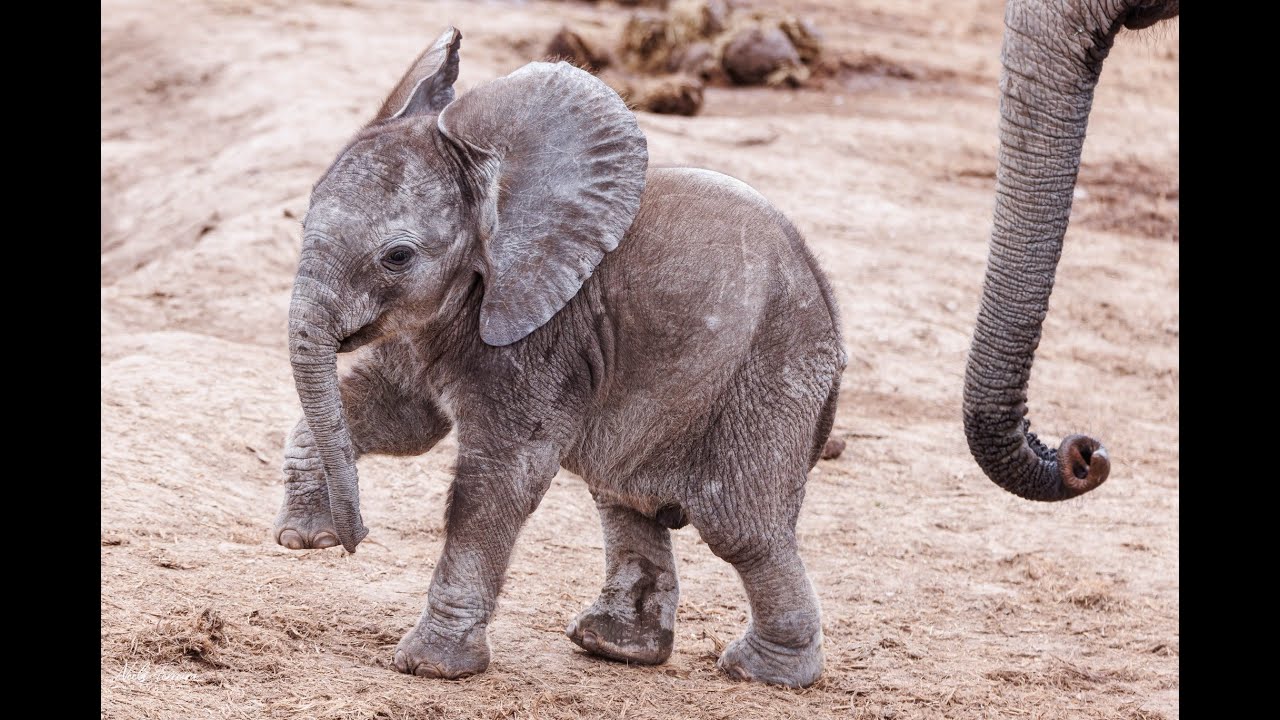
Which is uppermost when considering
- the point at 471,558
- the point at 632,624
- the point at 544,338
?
the point at 544,338

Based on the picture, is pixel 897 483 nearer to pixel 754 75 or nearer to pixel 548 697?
pixel 548 697

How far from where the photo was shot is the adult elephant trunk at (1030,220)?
4281mm

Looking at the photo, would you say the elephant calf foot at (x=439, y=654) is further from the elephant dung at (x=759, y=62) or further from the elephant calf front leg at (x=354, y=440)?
the elephant dung at (x=759, y=62)

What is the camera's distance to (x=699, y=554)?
6258mm

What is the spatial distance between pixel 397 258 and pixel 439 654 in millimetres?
1154

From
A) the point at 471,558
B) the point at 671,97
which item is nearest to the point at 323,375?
the point at 471,558

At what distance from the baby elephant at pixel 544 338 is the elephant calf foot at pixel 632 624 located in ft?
0.91

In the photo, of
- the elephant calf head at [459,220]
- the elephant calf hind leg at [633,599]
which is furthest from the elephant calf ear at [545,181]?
the elephant calf hind leg at [633,599]

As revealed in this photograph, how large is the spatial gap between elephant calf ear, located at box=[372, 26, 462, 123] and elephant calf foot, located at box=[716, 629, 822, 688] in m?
1.91

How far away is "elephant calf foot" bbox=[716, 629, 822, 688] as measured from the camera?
481 centimetres

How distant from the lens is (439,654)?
14.4 feet

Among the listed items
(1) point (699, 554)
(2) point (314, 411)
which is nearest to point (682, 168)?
(2) point (314, 411)

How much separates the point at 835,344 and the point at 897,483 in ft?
9.00

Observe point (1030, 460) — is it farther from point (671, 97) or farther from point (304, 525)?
point (671, 97)
